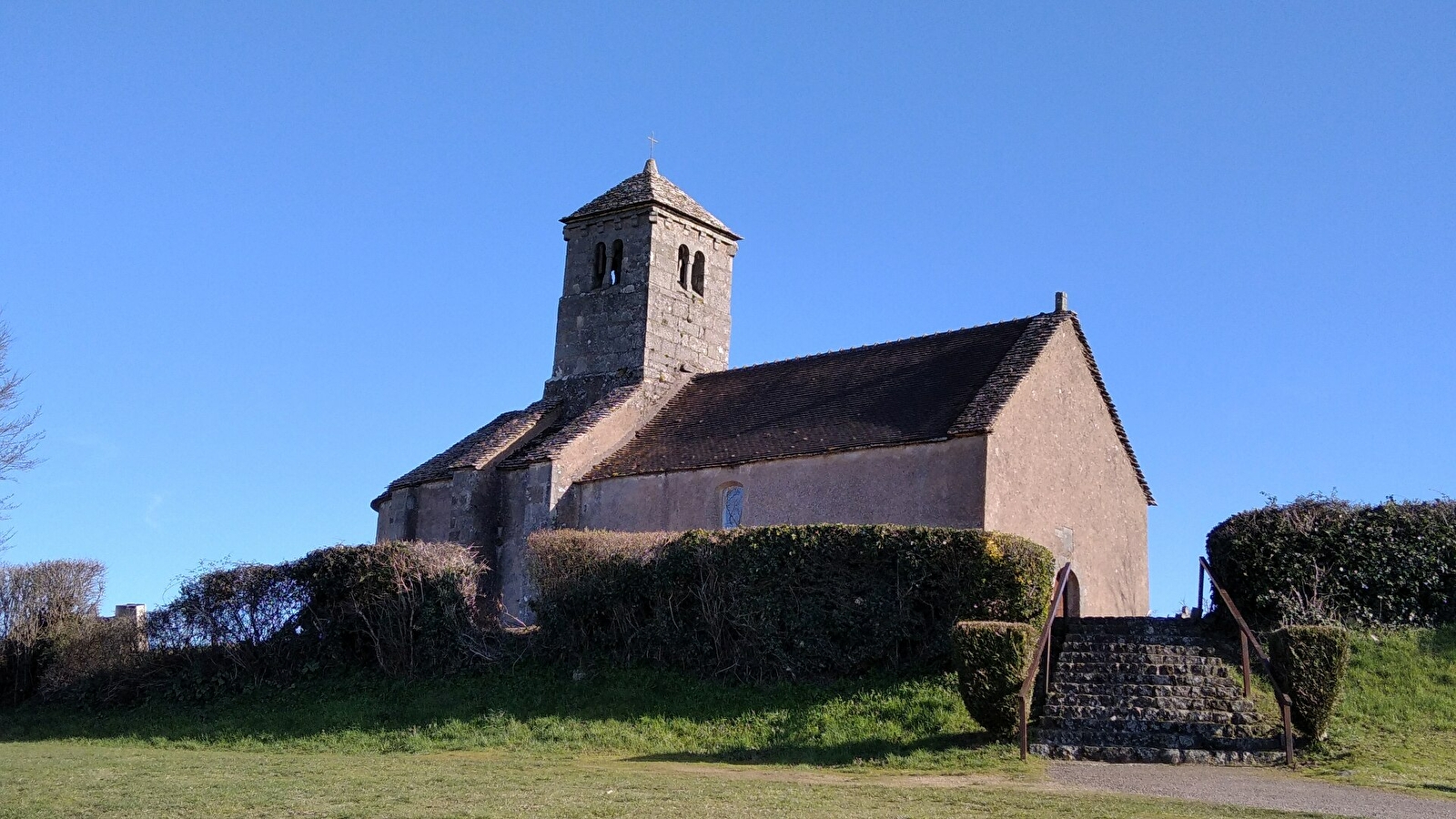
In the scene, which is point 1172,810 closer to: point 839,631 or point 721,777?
Result: point 721,777

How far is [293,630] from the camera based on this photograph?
83.0ft

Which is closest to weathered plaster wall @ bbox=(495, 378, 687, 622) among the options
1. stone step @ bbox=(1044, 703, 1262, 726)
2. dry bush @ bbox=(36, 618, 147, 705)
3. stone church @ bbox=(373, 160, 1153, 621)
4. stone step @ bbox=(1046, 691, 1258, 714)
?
stone church @ bbox=(373, 160, 1153, 621)

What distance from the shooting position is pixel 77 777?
16.1 meters

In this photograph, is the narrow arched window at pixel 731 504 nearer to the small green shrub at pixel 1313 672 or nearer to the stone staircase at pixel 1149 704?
the stone staircase at pixel 1149 704

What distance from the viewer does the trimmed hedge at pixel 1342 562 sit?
68.5ft

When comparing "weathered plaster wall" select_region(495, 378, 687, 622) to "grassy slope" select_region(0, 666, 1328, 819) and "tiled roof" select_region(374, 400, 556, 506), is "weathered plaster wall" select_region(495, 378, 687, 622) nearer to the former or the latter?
"tiled roof" select_region(374, 400, 556, 506)

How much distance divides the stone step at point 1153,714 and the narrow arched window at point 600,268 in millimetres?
20638

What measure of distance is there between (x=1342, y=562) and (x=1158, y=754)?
6422mm

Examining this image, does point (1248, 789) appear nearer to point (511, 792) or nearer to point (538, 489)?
point (511, 792)

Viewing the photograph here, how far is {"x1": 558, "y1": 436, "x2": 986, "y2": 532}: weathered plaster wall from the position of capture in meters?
24.9

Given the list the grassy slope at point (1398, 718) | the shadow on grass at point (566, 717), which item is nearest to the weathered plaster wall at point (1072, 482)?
the shadow on grass at point (566, 717)

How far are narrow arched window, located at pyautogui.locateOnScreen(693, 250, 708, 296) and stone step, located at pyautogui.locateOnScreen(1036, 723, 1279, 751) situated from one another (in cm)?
2042

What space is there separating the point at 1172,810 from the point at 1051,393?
14353mm

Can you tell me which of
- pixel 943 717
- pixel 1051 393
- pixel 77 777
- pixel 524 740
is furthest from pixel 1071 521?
pixel 77 777
